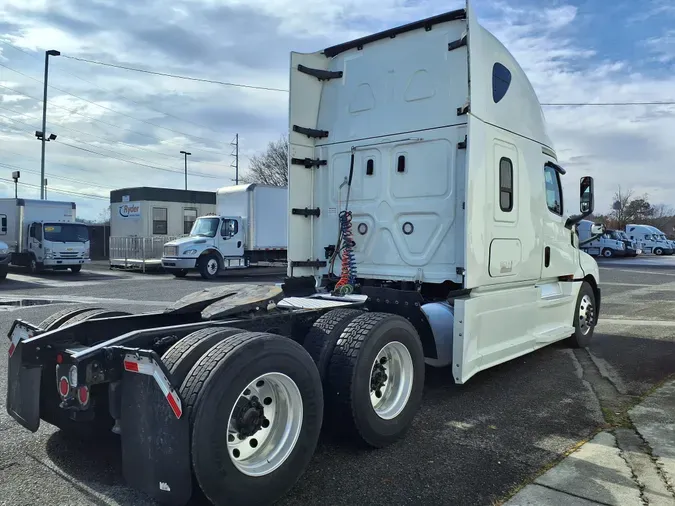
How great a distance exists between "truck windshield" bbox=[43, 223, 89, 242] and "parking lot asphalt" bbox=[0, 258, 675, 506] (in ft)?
56.3

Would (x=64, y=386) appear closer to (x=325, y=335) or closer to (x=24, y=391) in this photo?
(x=24, y=391)

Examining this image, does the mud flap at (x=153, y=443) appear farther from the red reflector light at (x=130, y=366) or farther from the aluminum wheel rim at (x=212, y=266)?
the aluminum wheel rim at (x=212, y=266)

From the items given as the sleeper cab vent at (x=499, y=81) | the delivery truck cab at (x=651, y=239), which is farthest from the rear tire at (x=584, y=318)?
the delivery truck cab at (x=651, y=239)

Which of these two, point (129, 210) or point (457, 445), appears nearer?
point (457, 445)

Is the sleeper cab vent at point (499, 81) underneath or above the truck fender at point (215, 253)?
above

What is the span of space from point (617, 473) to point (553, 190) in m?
4.00

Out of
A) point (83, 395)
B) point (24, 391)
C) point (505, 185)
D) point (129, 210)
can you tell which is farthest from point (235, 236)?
point (83, 395)

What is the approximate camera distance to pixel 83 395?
10.3 ft

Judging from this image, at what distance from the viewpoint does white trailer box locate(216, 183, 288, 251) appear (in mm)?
21469

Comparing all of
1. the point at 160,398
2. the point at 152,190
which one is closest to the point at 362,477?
the point at 160,398

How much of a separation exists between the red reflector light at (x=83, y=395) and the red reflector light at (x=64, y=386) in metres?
0.12

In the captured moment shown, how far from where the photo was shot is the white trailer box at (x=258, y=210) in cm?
2147

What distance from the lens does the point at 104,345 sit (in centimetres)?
316

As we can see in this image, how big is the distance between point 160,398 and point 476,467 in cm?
222
